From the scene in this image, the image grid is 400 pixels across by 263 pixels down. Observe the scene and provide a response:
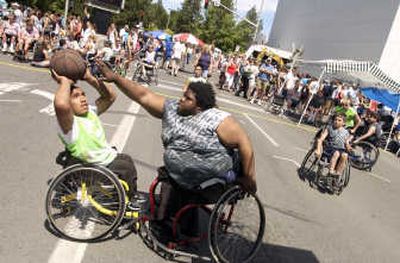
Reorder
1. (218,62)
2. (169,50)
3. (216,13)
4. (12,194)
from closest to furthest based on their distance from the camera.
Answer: (12,194) < (169,50) < (218,62) < (216,13)

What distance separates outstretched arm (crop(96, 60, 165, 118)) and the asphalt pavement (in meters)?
1.25

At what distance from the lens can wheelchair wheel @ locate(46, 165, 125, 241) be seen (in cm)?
427

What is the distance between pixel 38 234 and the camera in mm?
4348

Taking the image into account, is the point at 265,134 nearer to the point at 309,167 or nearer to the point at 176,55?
the point at 309,167

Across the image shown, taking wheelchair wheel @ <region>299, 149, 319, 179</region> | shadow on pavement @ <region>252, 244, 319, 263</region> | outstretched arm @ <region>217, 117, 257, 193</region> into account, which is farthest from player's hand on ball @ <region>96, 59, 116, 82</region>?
wheelchair wheel @ <region>299, 149, 319, 179</region>

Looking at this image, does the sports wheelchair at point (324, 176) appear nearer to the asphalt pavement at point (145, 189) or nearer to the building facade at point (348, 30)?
the asphalt pavement at point (145, 189)

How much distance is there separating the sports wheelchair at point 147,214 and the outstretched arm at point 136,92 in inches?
23.0

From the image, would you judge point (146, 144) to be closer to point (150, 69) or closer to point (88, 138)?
point (88, 138)

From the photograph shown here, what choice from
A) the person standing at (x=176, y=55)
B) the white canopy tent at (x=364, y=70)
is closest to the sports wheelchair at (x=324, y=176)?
the white canopy tent at (x=364, y=70)

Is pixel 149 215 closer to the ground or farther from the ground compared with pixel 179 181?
closer to the ground

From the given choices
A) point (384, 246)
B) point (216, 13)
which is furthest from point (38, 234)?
point (216, 13)

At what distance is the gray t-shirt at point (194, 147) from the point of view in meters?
4.11

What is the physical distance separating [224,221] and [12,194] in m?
2.20

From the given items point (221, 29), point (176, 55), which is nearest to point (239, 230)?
point (176, 55)
